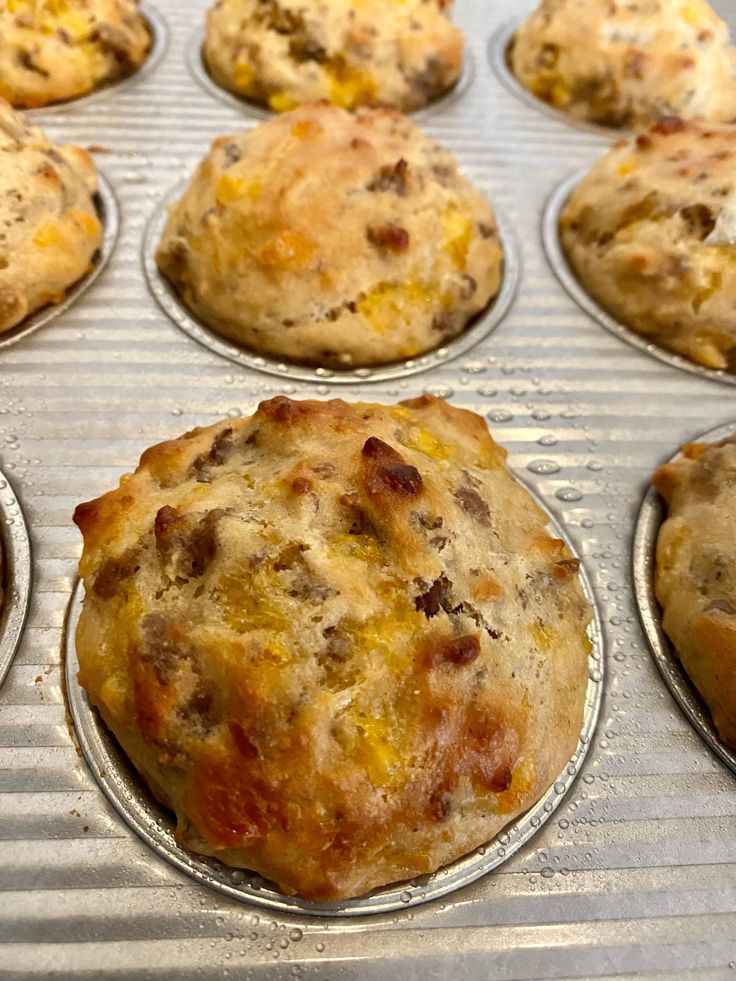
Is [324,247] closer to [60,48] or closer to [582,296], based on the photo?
[582,296]

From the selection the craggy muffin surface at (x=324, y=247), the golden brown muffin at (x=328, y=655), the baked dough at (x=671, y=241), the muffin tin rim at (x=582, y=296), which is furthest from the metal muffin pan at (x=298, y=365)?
the golden brown muffin at (x=328, y=655)

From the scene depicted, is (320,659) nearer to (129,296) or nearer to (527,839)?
(527,839)

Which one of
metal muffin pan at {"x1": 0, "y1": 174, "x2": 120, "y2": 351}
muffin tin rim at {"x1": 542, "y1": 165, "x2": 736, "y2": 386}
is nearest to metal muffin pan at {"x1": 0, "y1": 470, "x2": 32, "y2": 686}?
metal muffin pan at {"x1": 0, "y1": 174, "x2": 120, "y2": 351}

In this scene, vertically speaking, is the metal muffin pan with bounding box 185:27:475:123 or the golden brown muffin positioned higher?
the metal muffin pan with bounding box 185:27:475:123

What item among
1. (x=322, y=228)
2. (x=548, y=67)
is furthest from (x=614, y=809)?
(x=548, y=67)

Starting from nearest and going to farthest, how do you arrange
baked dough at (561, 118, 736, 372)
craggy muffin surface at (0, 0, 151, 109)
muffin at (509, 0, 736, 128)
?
baked dough at (561, 118, 736, 372) < craggy muffin surface at (0, 0, 151, 109) < muffin at (509, 0, 736, 128)

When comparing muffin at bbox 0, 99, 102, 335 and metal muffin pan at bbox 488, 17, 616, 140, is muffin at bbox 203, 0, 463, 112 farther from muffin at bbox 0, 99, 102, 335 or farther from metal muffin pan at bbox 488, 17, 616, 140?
muffin at bbox 0, 99, 102, 335

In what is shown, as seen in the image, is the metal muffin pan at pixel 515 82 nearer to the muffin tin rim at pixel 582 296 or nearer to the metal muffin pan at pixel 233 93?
the metal muffin pan at pixel 233 93
